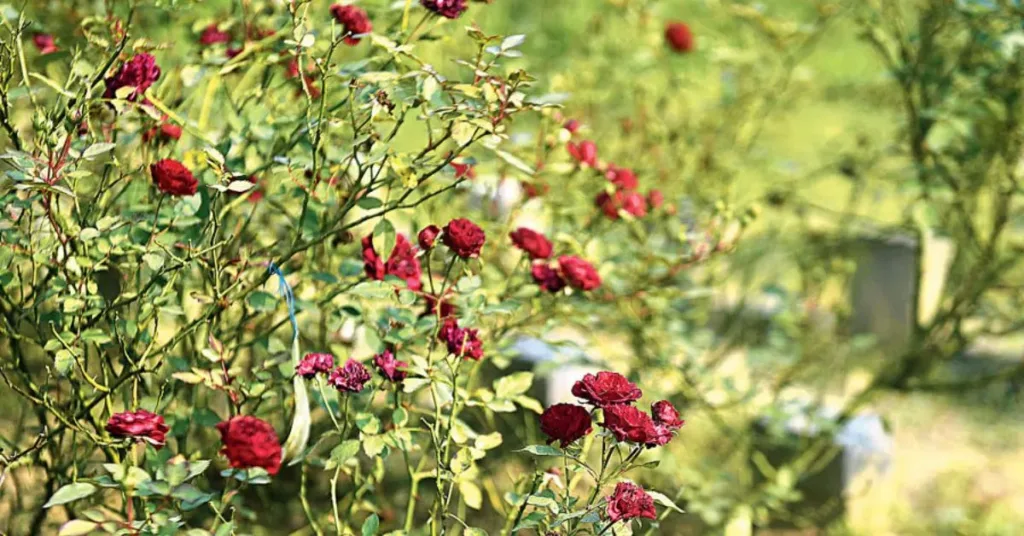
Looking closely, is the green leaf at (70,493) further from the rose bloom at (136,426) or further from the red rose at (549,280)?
the red rose at (549,280)

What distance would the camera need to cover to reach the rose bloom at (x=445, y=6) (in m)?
1.41

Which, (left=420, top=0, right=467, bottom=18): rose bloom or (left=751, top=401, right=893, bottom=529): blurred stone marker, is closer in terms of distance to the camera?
(left=420, top=0, right=467, bottom=18): rose bloom

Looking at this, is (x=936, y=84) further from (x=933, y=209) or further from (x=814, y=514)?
(x=814, y=514)

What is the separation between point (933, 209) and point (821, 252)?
0.85 metres

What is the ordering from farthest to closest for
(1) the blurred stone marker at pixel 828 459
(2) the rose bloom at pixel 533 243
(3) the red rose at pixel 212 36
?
(1) the blurred stone marker at pixel 828 459, (3) the red rose at pixel 212 36, (2) the rose bloom at pixel 533 243

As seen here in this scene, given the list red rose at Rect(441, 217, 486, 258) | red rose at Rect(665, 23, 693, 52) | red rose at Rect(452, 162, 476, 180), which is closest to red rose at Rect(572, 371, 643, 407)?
red rose at Rect(441, 217, 486, 258)

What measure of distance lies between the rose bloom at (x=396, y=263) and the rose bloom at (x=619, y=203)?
457mm

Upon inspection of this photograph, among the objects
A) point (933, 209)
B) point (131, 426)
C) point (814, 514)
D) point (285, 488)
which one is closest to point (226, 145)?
point (131, 426)

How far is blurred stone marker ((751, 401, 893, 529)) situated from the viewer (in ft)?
9.29

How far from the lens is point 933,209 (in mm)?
2316

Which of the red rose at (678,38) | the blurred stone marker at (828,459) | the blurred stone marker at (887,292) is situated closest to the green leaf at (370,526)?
the blurred stone marker at (828,459)

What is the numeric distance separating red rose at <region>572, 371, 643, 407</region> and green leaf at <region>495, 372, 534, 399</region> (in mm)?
370

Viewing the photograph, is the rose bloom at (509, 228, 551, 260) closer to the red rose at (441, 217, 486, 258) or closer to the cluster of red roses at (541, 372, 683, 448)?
the red rose at (441, 217, 486, 258)

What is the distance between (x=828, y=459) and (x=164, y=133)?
72.2 inches
